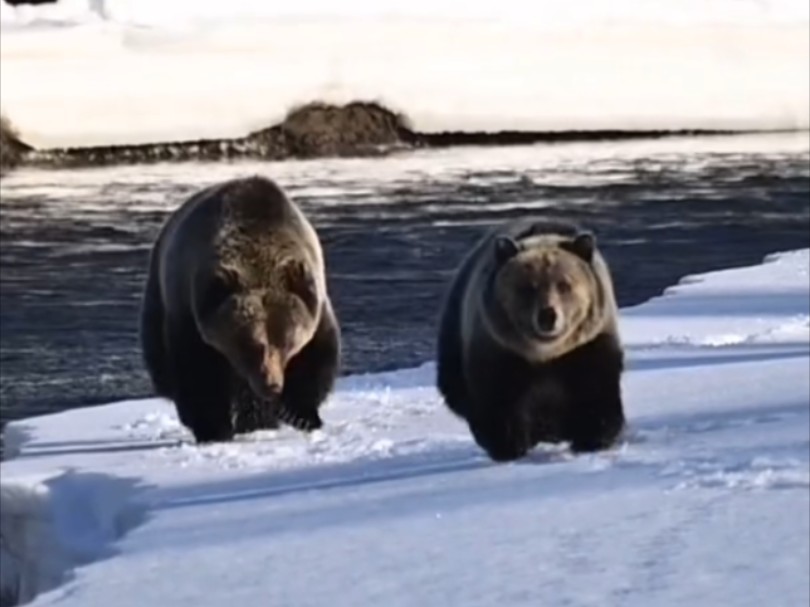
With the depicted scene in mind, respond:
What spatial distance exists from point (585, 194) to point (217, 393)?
11193 millimetres

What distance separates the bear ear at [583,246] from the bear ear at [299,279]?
91 centimetres

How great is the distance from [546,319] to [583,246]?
0.41 meters

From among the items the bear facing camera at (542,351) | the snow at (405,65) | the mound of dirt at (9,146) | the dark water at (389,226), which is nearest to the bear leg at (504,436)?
the bear facing camera at (542,351)

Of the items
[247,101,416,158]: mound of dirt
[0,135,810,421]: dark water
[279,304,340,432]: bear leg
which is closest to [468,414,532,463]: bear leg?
[279,304,340,432]: bear leg

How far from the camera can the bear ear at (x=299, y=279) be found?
7.85m

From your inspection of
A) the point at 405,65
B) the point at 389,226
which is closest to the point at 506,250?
the point at 389,226

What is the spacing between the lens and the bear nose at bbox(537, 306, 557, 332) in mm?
7098

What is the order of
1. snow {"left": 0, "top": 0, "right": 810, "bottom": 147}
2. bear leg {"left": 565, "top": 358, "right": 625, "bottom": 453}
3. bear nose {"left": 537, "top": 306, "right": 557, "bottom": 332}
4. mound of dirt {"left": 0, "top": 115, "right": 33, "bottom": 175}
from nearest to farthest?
bear nose {"left": 537, "top": 306, "right": 557, "bottom": 332}
bear leg {"left": 565, "top": 358, "right": 625, "bottom": 453}
mound of dirt {"left": 0, "top": 115, "right": 33, "bottom": 175}
snow {"left": 0, "top": 0, "right": 810, "bottom": 147}

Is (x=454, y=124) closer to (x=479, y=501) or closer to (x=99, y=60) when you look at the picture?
(x=99, y=60)

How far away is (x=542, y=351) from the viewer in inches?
286

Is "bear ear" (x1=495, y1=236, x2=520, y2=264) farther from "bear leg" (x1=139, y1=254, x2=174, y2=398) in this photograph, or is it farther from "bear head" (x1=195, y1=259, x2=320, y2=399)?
"bear leg" (x1=139, y1=254, x2=174, y2=398)

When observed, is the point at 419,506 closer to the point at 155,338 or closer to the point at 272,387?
the point at 272,387

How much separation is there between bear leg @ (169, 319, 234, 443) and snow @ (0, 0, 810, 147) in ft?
43.2

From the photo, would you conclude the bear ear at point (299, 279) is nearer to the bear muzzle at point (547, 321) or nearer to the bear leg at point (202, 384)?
the bear leg at point (202, 384)
